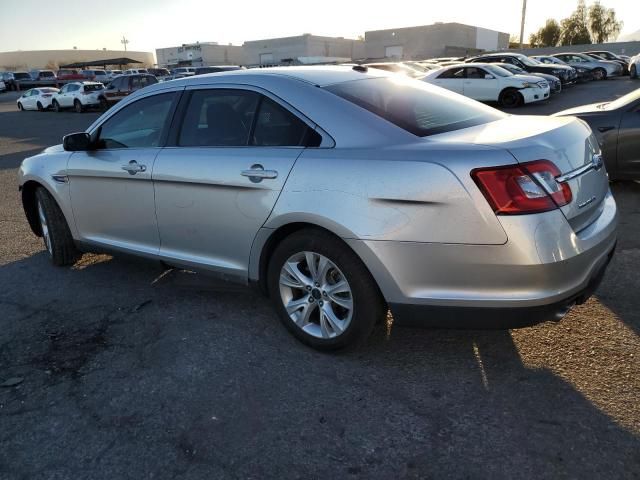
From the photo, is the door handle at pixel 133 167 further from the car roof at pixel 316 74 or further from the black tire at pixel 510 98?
the black tire at pixel 510 98

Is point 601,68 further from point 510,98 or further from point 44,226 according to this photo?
point 44,226

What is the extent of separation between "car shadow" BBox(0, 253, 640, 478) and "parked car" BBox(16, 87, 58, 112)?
29.8 m

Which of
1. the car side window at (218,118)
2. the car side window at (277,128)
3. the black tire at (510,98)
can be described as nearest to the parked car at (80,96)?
the black tire at (510,98)

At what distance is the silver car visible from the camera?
2.57 m

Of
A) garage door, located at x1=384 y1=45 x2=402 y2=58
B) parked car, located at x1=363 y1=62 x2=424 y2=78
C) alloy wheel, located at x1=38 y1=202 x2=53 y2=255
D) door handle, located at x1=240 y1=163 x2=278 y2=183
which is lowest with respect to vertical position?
alloy wheel, located at x1=38 y1=202 x2=53 y2=255

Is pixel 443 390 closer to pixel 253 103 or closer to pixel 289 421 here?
pixel 289 421

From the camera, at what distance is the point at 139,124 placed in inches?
166

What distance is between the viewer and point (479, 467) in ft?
7.59

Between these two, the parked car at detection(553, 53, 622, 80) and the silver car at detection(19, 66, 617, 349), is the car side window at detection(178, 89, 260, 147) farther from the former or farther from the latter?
the parked car at detection(553, 53, 622, 80)

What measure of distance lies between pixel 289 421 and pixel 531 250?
4.70ft

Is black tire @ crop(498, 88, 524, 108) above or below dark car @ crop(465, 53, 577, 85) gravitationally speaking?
below

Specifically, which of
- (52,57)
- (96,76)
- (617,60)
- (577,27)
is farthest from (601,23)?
(52,57)

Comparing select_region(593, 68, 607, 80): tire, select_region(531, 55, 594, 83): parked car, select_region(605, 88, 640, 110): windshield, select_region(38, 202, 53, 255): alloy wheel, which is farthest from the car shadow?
select_region(593, 68, 607, 80): tire

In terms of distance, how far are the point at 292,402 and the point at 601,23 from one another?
3635 inches
